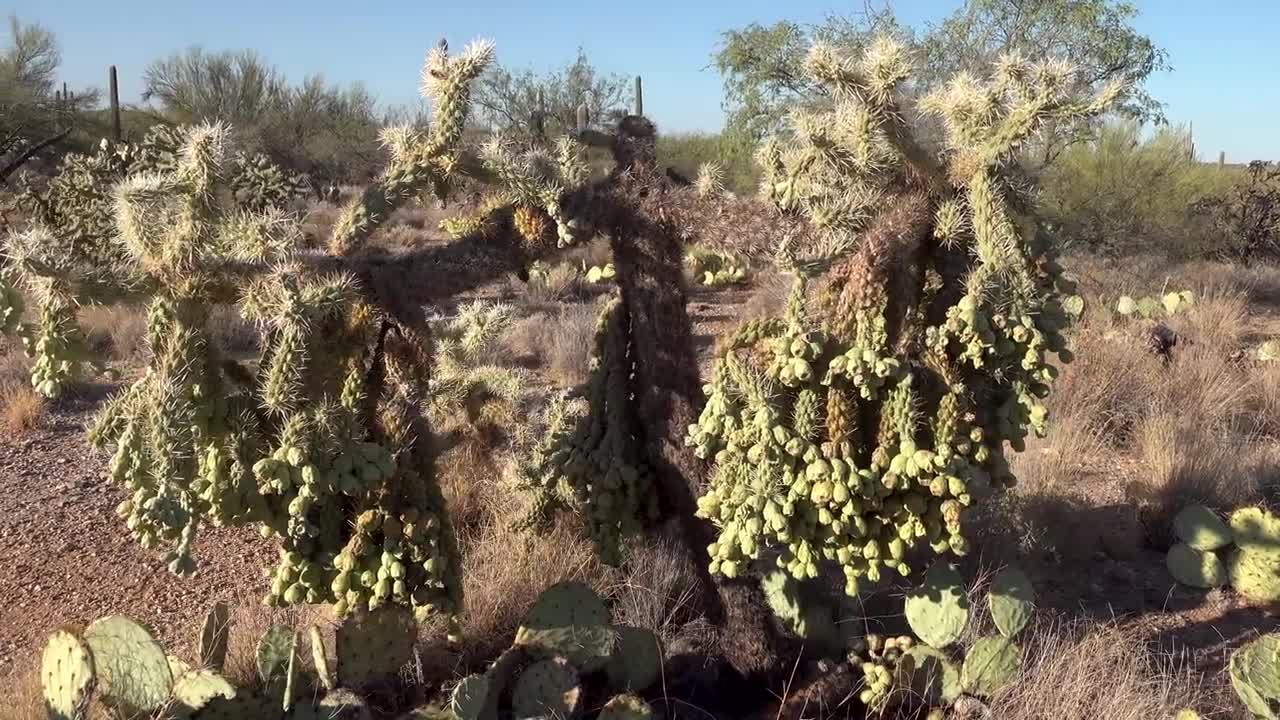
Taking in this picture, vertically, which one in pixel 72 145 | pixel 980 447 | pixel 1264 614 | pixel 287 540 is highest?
pixel 72 145

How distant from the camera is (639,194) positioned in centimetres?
316

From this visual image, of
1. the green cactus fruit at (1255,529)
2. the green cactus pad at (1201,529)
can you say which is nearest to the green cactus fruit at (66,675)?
the green cactus pad at (1201,529)

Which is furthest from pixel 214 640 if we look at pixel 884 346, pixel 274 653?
pixel 884 346

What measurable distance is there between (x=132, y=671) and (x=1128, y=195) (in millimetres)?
16070

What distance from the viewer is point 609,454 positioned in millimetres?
3447

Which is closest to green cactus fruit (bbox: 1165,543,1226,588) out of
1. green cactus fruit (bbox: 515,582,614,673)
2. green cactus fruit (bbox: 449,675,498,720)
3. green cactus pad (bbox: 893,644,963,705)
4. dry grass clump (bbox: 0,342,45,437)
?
green cactus pad (bbox: 893,644,963,705)

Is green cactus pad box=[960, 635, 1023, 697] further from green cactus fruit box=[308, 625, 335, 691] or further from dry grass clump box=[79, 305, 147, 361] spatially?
dry grass clump box=[79, 305, 147, 361]

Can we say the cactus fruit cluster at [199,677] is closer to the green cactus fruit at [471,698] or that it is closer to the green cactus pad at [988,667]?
the green cactus fruit at [471,698]

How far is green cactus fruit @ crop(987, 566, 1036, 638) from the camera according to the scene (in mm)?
3510

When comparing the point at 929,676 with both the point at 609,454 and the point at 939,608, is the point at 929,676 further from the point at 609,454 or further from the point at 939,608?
the point at 609,454

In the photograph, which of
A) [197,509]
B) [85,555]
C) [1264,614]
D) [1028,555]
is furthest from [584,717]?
[1264,614]

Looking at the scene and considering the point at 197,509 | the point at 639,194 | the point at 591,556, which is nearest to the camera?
the point at 197,509

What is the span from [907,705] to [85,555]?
389 centimetres

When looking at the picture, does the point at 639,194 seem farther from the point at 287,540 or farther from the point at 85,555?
the point at 85,555
